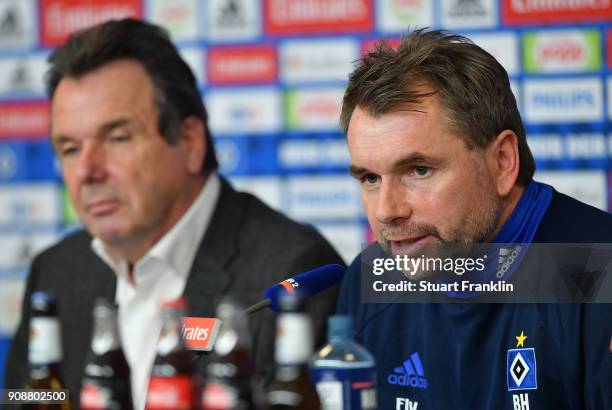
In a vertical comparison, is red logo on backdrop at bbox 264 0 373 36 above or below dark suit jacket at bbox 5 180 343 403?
above

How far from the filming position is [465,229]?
1.66m

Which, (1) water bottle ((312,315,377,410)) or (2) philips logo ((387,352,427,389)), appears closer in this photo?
(1) water bottle ((312,315,377,410))

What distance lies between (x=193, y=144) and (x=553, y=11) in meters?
1.26

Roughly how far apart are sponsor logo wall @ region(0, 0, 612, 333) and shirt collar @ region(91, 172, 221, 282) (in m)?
0.66

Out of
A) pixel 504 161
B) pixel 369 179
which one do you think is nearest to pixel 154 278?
pixel 369 179

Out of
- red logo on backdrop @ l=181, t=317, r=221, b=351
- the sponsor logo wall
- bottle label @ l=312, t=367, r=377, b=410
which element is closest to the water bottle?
bottle label @ l=312, t=367, r=377, b=410

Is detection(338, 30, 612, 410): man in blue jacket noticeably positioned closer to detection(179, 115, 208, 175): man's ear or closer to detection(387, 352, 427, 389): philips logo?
detection(387, 352, 427, 389): philips logo

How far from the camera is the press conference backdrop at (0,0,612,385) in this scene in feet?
9.57

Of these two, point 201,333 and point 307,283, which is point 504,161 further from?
point 201,333


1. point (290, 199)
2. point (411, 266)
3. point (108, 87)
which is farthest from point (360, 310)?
point (290, 199)

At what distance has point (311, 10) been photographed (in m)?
3.14

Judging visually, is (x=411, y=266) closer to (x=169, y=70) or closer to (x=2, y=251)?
(x=169, y=70)

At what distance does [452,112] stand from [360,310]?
0.46 metres

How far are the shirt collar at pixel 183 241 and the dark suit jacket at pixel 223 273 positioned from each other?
28mm
